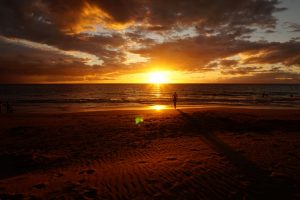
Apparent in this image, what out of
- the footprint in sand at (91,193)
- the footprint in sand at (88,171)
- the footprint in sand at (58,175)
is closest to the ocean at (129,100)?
the footprint in sand at (58,175)

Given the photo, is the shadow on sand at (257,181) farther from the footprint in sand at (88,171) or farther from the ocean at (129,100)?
the ocean at (129,100)

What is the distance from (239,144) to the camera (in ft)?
36.6

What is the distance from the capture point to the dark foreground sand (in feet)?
20.7

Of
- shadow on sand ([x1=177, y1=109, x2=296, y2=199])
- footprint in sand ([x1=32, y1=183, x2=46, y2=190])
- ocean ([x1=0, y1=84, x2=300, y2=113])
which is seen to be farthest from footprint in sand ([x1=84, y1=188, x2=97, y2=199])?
ocean ([x1=0, y1=84, x2=300, y2=113])

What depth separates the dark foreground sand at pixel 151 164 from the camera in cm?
632

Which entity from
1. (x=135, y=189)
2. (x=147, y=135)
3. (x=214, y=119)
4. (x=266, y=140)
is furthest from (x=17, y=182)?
(x=214, y=119)

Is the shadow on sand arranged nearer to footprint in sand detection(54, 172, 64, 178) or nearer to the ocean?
footprint in sand detection(54, 172, 64, 178)

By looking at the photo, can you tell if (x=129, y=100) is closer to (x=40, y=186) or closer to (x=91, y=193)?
(x=40, y=186)

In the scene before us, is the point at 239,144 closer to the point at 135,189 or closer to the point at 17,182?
the point at 135,189

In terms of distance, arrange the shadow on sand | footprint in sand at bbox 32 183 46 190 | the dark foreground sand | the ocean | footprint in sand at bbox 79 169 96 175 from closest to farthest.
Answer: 1. the shadow on sand
2. the dark foreground sand
3. footprint in sand at bbox 32 183 46 190
4. footprint in sand at bbox 79 169 96 175
5. the ocean

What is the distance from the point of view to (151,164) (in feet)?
28.0

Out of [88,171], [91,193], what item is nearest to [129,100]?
[88,171]

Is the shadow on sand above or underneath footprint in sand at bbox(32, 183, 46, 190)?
underneath

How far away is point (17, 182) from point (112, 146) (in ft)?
15.8
